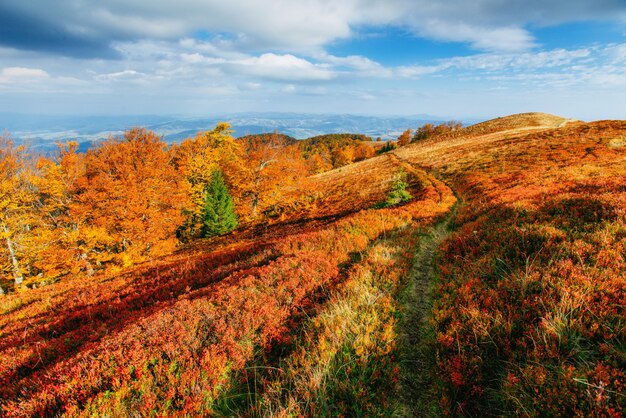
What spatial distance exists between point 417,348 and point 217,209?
34.6 metres

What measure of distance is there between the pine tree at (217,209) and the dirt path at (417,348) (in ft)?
103

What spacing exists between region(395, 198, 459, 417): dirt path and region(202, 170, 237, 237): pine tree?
31.4 meters

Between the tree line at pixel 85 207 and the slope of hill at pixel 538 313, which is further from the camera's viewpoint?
the tree line at pixel 85 207

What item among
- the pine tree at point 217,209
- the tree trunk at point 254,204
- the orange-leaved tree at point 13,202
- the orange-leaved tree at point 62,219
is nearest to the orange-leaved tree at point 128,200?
the orange-leaved tree at point 62,219

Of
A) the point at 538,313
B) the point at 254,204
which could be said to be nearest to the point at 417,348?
the point at 538,313

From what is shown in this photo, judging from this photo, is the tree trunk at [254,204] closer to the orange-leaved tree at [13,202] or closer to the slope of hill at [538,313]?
the orange-leaved tree at [13,202]

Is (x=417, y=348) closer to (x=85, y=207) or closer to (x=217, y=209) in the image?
(x=85, y=207)

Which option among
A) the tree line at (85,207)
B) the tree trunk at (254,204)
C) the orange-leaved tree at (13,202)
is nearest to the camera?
the orange-leaved tree at (13,202)

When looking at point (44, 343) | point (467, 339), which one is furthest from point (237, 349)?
point (44, 343)

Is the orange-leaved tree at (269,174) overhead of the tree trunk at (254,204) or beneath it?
overhead

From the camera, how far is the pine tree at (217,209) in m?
35.8

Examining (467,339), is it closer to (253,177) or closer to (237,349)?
(237,349)

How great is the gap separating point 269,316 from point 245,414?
2018 millimetres

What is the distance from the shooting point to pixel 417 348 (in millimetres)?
5082
